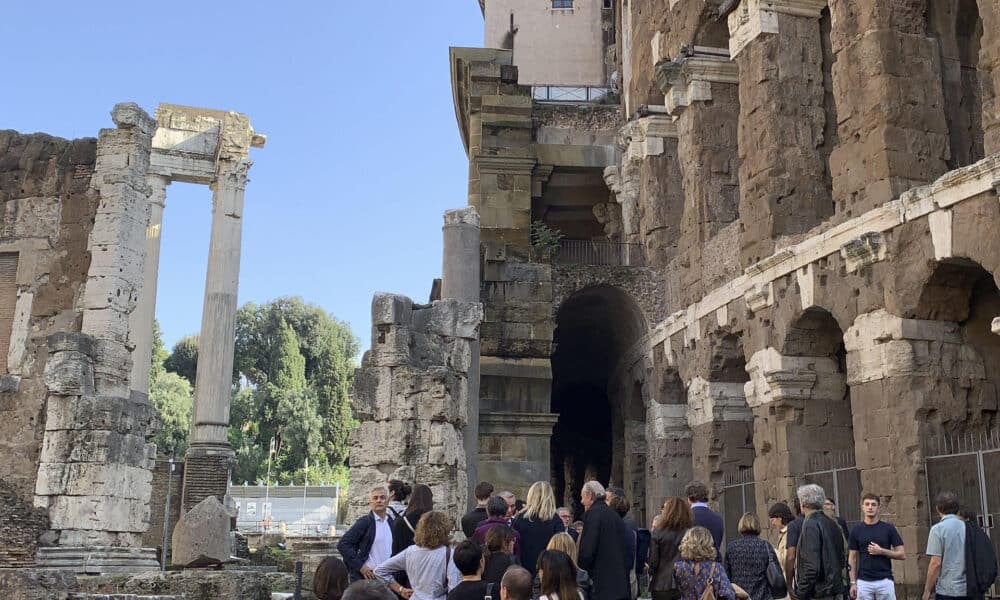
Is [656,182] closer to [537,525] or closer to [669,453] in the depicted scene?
[669,453]

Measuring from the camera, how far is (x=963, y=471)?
11.3m

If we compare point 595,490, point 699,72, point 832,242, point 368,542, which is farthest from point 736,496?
point 368,542

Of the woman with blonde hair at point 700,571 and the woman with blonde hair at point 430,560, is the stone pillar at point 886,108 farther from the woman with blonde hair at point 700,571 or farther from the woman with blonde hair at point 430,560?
the woman with blonde hair at point 430,560

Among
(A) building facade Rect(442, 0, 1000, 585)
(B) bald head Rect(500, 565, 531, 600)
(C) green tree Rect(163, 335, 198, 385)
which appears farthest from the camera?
(C) green tree Rect(163, 335, 198, 385)

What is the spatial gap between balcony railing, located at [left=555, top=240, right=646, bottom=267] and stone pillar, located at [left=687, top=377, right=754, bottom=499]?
3.95 metres

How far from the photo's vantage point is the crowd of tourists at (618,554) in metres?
5.09

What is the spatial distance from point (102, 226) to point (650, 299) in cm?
987

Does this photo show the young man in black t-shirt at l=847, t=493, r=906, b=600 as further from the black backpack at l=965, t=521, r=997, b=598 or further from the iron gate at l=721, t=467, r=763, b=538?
the iron gate at l=721, t=467, r=763, b=538

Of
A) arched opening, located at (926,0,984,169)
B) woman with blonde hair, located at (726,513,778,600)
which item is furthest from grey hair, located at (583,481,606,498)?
arched opening, located at (926,0,984,169)

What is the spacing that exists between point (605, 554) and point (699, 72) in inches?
520

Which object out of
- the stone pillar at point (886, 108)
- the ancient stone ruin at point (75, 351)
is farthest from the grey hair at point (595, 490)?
the stone pillar at point (886, 108)

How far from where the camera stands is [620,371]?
72.2 ft

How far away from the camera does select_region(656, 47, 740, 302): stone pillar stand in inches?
679

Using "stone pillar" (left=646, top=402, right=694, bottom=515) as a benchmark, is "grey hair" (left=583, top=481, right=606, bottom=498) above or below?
below
